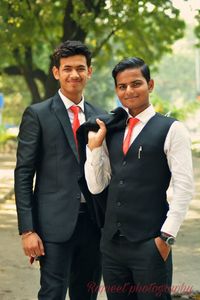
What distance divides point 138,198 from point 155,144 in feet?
0.97

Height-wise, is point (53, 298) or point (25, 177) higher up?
point (25, 177)

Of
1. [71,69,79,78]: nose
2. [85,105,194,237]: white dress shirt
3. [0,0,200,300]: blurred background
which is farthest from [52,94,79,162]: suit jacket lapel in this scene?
[0,0,200,300]: blurred background

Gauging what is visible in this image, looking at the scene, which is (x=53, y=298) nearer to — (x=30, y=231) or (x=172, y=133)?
(x=30, y=231)

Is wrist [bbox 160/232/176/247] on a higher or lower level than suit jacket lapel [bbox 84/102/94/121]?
lower

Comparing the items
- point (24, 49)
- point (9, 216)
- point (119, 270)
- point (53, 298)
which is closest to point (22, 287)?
point (53, 298)

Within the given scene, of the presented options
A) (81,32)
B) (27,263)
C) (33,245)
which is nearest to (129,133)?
(33,245)

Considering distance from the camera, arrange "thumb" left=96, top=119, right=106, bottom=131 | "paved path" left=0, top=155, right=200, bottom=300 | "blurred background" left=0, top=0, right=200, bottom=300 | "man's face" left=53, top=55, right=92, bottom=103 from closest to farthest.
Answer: "thumb" left=96, top=119, right=106, bottom=131 → "man's face" left=53, top=55, right=92, bottom=103 → "paved path" left=0, top=155, right=200, bottom=300 → "blurred background" left=0, top=0, right=200, bottom=300

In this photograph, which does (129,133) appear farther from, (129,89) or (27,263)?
(27,263)

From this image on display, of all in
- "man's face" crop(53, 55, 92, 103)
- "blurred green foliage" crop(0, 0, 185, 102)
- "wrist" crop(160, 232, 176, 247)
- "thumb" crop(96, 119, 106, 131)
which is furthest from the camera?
"blurred green foliage" crop(0, 0, 185, 102)

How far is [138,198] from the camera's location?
3.42m

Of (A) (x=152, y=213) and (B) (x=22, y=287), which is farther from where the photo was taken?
(B) (x=22, y=287)

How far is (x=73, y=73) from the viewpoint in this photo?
402 cm

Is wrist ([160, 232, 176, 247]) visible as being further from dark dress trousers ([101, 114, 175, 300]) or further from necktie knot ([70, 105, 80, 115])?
necktie knot ([70, 105, 80, 115])

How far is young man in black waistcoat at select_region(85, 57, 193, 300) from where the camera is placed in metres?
3.36
